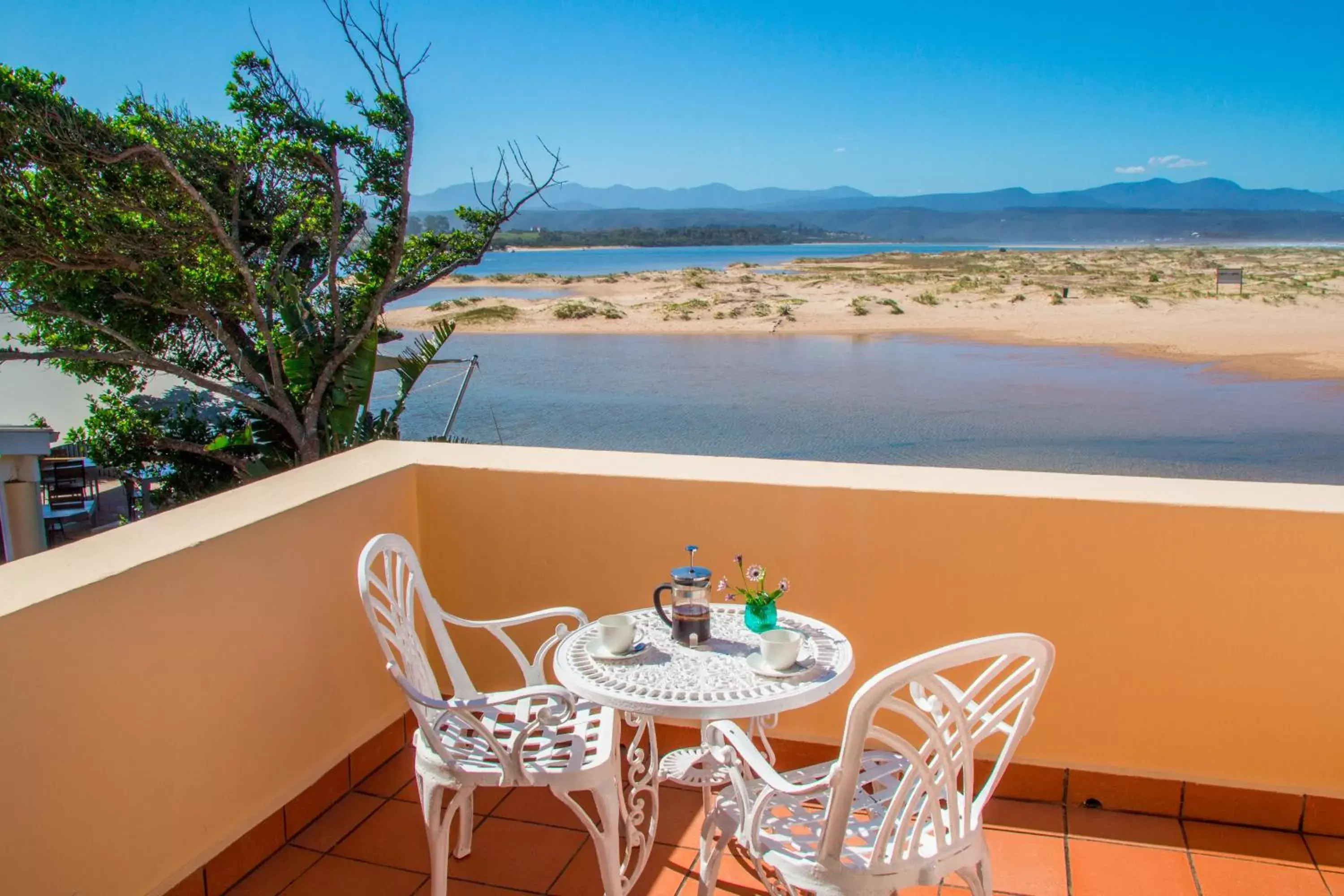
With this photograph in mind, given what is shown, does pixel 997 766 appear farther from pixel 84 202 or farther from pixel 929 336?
pixel 929 336

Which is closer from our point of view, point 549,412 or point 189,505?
point 189,505

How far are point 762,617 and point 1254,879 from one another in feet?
4.43

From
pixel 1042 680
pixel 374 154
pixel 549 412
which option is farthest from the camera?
pixel 549 412

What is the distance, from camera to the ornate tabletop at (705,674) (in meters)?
1.96

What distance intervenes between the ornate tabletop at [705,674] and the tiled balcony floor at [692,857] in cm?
62

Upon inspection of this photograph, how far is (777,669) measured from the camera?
81.7 inches

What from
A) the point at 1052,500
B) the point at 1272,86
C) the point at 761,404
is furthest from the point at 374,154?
the point at 1272,86

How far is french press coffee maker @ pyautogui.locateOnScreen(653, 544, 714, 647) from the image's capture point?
226cm

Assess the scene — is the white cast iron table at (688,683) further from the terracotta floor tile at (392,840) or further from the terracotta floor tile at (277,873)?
the terracotta floor tile at (277,873)

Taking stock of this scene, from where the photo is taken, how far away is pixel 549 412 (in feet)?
89.0

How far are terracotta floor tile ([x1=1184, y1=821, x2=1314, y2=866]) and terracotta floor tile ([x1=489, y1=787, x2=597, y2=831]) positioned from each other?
159 cm

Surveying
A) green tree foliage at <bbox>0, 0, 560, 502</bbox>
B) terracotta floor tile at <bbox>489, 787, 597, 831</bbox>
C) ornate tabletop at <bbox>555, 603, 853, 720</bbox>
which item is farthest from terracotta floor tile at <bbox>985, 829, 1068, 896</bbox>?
green tree foliage at <bbox>0, 0, 560, 502</bbox>

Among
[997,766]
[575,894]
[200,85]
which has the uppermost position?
[200,85]

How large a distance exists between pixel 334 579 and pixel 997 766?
1800mm
